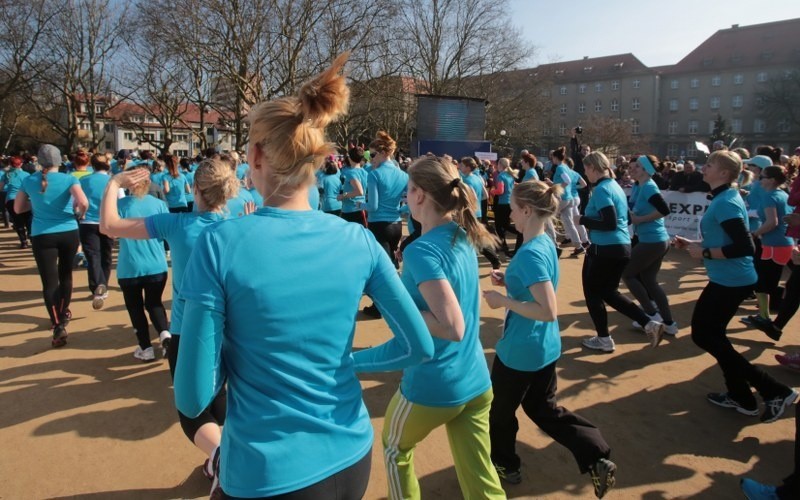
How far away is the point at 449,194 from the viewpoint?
2.33 meters

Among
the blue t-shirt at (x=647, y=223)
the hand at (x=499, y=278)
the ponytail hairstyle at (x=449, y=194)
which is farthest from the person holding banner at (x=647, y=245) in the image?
the ponytail hairstyle at (x=449, y=194)

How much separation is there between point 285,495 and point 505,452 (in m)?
2.09

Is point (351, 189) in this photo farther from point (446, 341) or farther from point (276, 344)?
point (276, 344)

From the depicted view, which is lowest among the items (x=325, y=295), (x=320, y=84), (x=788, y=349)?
(x=788, y=349)

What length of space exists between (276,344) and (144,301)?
4355mm

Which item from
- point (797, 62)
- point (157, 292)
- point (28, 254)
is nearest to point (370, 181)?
point (157, 292)

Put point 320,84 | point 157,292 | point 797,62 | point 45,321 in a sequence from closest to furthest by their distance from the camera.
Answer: point 320,84 → point 157,292 → point 45,321 → point 797,62

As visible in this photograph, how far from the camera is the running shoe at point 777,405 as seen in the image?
3.70 m

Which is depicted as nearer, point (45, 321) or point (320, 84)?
point (320, 84)

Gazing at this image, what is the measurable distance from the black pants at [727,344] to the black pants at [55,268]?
6.32 meters

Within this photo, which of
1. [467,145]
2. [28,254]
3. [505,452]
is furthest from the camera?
[467,145]

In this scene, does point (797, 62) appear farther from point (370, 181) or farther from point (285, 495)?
point (285, 495)

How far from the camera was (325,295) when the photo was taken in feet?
Answer: 4.26

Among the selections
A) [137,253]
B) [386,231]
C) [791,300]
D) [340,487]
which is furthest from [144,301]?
[791,300]
